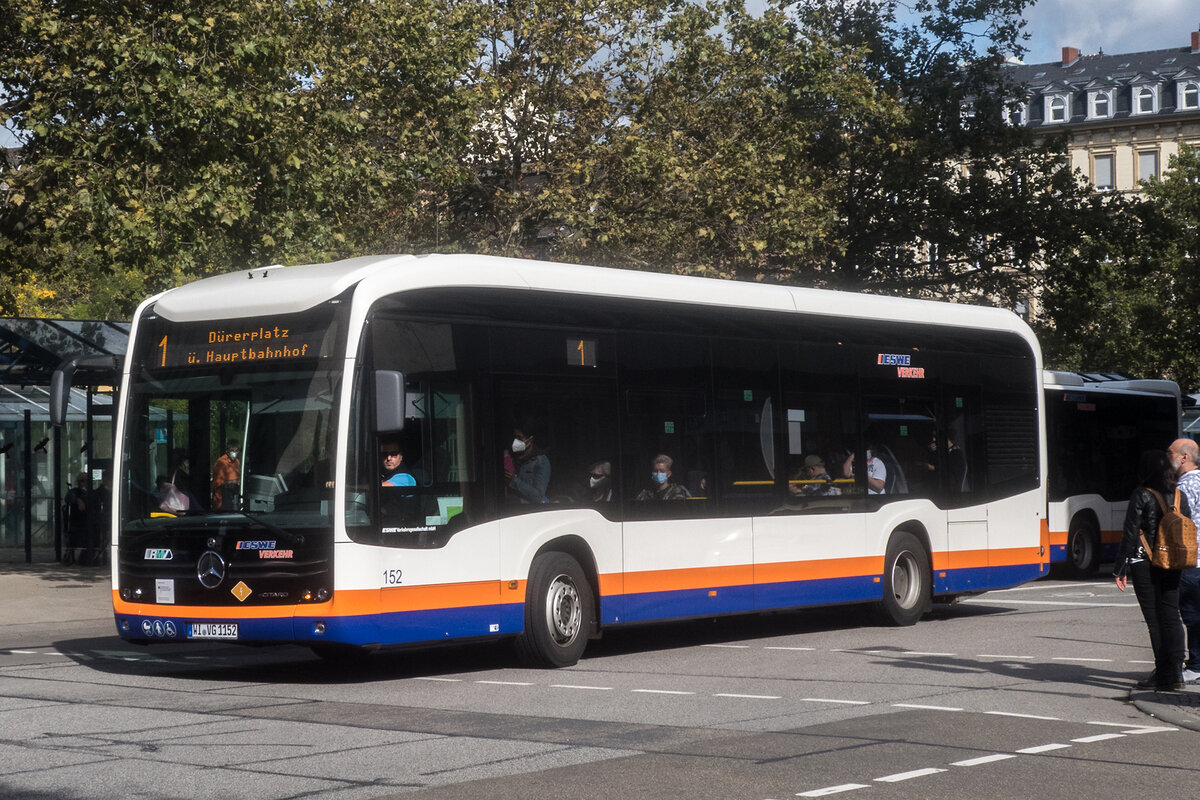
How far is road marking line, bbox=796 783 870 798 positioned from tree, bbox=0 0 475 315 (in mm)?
15247

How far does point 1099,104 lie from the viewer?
97.0 meters

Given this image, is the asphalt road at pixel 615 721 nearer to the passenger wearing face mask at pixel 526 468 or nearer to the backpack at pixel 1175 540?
the backpack at pixel 1175 540

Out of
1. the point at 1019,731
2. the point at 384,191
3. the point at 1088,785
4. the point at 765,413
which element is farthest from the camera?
the point at 384,191

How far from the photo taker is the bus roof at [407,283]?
40.0 feet

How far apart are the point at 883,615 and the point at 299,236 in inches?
421

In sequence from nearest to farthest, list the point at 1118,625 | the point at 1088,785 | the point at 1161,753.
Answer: the point at 1088,785
the point at 1161,753
the point at 1118,625

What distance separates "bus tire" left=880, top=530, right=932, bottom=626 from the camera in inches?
663

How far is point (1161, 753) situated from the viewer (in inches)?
345

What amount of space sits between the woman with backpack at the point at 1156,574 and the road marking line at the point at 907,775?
150 inches

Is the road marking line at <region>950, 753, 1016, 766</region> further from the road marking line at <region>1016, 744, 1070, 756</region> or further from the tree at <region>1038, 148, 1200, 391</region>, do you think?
the tree at <region>1038, 148, 1200, 391</region>

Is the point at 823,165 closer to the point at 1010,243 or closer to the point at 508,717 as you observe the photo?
the point at 1010,243

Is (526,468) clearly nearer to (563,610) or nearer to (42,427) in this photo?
(563,610)

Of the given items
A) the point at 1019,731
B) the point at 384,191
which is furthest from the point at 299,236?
the point at 1019,731

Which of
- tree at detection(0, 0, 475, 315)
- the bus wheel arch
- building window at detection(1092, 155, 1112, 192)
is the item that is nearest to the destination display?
the bus wheel arch
